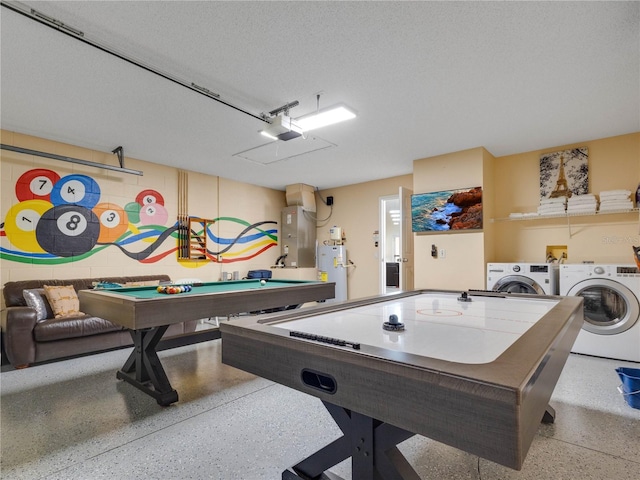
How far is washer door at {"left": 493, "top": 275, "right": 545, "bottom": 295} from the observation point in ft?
13.1

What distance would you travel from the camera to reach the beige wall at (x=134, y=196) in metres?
3.91

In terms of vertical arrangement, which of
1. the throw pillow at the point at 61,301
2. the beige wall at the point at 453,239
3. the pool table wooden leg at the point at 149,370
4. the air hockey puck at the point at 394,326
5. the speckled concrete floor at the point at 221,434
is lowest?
the speckled concrete floor at the point at 221,434

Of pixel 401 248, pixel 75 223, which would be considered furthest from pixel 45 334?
pixel 401 248

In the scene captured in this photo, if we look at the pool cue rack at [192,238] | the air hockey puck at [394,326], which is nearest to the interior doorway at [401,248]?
the pool cue rack at [192,238]

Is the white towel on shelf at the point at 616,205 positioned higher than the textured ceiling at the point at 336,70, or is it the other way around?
the textured ceiling at the point at 336,70

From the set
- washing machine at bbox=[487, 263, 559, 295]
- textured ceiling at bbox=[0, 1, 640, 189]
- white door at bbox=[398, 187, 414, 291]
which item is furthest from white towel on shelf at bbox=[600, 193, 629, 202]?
white door at bbox=[398, 187, 414, 291]

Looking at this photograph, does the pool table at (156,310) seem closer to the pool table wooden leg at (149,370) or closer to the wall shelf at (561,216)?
the pool table wooden leg at (149,370)

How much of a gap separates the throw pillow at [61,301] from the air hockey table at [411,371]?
337 cm

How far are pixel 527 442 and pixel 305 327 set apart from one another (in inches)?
34.4

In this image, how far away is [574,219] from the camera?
4.28 meters

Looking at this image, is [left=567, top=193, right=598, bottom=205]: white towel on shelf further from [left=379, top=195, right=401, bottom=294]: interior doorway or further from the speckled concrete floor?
[left=379, top=195, right=401, bottom=294]: interior doorway

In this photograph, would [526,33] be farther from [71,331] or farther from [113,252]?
[113,252]

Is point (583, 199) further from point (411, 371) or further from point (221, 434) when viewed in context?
point (221, 434)

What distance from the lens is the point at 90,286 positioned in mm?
4203
